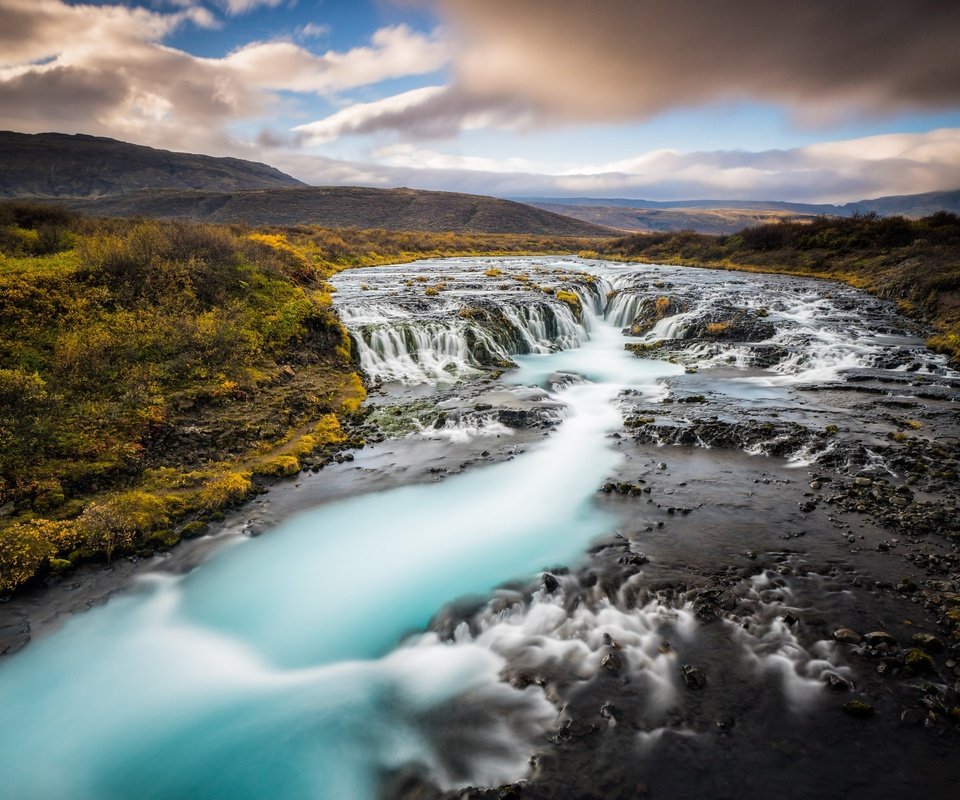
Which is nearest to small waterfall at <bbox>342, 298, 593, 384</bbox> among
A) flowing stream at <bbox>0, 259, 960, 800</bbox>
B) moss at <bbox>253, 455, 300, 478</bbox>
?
moss at <bbox>253, 455, 300, 478</bbox>

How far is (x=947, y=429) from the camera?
12.6 meters

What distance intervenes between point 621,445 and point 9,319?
1650 centimetres

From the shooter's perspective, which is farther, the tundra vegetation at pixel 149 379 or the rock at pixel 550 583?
the tundra vegetation at pixel 149 379

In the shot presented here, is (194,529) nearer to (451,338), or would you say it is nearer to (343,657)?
(343,657)

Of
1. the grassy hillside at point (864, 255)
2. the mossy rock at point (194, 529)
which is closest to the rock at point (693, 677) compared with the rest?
the mossy rock at point (194, 529)

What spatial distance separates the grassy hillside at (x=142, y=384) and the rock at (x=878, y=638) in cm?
1094

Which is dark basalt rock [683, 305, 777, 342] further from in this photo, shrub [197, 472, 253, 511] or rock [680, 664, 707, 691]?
shrub [197, 472, 253, 511]

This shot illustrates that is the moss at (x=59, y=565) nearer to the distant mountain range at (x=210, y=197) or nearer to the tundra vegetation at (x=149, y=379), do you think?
the tundra vegetation at (x=149, y=379)

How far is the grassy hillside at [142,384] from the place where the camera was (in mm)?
9273

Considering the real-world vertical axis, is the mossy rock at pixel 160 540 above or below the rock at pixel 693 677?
above

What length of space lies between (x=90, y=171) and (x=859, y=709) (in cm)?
23476

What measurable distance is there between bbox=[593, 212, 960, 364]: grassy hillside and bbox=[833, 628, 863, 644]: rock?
56.8 ft

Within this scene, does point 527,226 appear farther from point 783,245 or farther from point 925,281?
point 925,281

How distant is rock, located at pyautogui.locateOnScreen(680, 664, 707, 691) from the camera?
20.2ft
